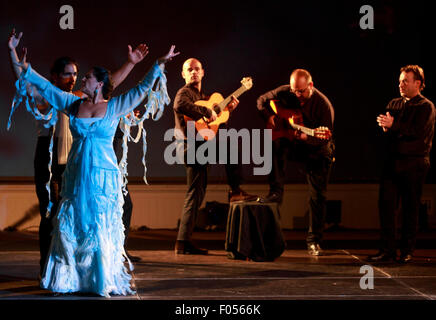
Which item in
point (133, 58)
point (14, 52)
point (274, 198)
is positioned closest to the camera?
point (14, 52)

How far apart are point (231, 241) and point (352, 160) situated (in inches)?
121

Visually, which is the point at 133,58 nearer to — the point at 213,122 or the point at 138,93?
the point at 138,93

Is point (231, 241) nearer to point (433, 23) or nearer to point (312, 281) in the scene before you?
point (312, 281)

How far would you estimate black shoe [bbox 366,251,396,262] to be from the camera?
5543 mm

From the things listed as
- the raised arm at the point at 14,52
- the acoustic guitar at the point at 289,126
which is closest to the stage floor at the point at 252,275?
the acoustic guitar at the point at 289,126

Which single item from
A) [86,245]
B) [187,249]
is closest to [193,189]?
[187,249]

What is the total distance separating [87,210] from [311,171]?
8.74ft

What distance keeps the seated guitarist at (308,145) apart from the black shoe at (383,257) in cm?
53

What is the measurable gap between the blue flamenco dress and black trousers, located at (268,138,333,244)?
221cm

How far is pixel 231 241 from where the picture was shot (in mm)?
5641

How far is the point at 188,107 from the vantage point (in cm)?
573

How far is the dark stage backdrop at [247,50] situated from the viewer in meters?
7.62

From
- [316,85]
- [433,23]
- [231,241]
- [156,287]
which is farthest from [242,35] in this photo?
[156,287]

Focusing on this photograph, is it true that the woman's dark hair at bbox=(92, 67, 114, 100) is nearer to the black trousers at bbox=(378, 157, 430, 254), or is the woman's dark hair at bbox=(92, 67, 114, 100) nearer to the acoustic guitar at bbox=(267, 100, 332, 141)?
the acoustic guitar at bbox=(267, 100, 332, 141)
